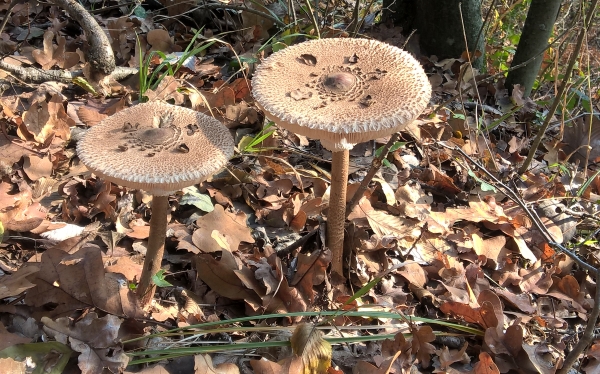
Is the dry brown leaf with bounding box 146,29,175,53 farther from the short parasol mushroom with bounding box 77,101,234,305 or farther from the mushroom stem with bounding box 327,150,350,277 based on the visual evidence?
the mushroom stem with bounding box 327,150,350,277

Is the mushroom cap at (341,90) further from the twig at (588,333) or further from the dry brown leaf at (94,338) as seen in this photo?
the dry brown leaf at (94,338)

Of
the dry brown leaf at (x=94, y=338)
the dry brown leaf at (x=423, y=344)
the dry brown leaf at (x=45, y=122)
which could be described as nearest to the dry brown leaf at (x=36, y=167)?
the dry brown leaf at (x=45, y=122)

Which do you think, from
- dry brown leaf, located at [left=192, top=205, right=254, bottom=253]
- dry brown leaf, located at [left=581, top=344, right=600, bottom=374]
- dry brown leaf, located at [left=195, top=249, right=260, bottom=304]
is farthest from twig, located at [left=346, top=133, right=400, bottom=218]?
dry brown leaf, located at [left=581, top=344, right=600, bottom=374]

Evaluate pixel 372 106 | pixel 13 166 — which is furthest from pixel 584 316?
pixel 13 166

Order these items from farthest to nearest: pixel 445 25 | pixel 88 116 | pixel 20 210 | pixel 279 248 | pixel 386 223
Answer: pixel 445 25, pixel 88 116, pixel 386 223, pixel 279 248, pixel 20 210

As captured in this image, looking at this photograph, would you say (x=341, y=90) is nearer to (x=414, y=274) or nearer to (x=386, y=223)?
(x=386, y=223)

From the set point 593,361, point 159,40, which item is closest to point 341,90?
point 593,361
